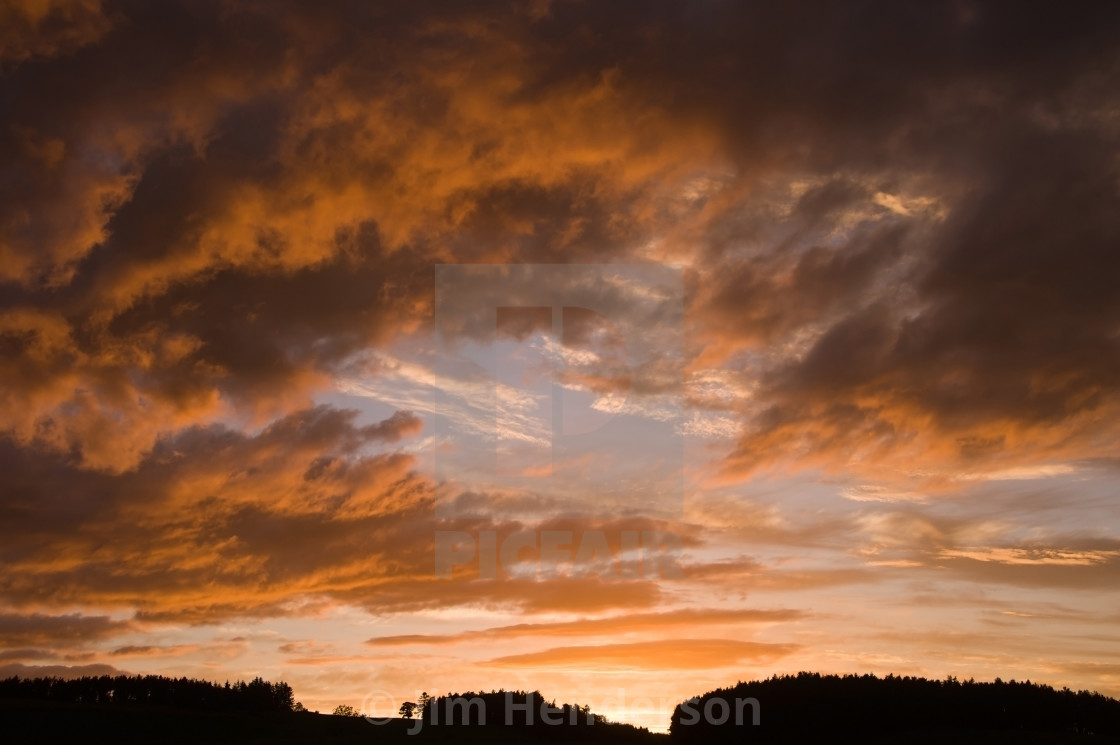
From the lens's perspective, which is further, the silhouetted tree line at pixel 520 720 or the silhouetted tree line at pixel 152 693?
the silhouetted tree line at pixel 152 693

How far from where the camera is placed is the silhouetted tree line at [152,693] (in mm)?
73000

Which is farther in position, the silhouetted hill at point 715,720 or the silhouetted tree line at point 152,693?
the silhouetted tree line at point 152,693

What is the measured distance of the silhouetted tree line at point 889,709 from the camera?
54281 millimetres

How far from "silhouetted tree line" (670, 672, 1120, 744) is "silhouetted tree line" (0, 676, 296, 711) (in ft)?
130

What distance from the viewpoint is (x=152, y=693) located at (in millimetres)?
75312

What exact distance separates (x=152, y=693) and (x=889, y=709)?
64.1m

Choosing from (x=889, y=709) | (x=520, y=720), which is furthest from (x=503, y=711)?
(x=889, y=709)

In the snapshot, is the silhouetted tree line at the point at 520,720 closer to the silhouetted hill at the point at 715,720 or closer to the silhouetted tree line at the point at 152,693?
the silhouetted hill at the point at 715,720

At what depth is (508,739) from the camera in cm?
5503

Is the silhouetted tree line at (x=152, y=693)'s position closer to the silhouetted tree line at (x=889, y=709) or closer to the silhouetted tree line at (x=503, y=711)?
the silhouetted tree line at (x=503, y=711)

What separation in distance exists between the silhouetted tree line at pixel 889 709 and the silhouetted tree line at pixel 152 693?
130 ft

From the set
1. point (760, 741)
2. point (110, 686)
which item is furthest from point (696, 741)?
point (110, 686)

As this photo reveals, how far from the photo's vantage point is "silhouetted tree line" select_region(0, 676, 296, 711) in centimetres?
7300

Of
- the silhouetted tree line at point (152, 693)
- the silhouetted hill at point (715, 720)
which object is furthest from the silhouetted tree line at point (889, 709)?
the silhouetted tree line at point (152, 693)
